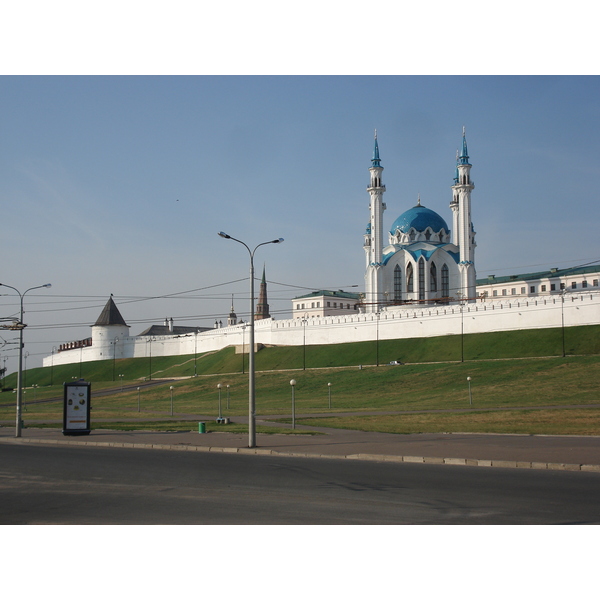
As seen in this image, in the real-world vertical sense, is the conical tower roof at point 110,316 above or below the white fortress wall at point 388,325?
above

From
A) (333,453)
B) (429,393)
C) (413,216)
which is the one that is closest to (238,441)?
(333,453)

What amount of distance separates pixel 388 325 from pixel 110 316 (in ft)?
202

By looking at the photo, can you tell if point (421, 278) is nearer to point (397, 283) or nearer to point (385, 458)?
point (397, 283)

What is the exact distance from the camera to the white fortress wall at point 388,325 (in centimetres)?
7450

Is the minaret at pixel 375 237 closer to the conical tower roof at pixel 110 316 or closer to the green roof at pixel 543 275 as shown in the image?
the green roof at pixel 543 275

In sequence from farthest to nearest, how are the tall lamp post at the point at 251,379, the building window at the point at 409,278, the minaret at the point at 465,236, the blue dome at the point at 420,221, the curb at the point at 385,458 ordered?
the blue dome at the point at 420,221 → the building window at the point at 409,278 → the minaret at the point at 465,236 → the tall lamp post at the point at 251,379 → the curb at the point at 385,458

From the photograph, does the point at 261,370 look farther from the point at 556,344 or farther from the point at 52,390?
the point at 556,344

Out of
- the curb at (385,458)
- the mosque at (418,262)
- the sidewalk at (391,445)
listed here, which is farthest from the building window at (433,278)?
the curb at (385,458)

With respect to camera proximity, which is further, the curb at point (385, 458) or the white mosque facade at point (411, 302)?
the white mosque facade at point (411, 302)

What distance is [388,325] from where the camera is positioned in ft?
296

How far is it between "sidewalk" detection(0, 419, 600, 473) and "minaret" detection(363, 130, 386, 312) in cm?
8120

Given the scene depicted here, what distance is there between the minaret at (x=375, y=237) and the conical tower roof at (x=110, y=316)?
49131 mm

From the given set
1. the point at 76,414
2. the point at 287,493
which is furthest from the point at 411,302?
the point at 287,493

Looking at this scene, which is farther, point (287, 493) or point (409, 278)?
point (409, 278)
